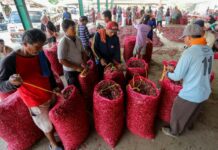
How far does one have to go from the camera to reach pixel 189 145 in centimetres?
173

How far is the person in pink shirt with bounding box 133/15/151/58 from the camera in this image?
10.3ft

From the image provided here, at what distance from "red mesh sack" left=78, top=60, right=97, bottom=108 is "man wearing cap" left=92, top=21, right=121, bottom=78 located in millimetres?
204

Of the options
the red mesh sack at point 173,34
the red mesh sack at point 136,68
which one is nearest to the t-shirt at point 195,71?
the red mesh sack at point 136,68

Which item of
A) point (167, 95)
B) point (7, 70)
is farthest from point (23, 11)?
point (167, 95)

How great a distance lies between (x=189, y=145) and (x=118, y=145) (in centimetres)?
87

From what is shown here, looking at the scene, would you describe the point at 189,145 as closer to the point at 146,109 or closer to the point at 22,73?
the point at 146,109

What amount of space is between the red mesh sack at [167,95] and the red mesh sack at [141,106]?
262 millimetres

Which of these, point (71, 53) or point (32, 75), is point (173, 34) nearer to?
point (71, 53)

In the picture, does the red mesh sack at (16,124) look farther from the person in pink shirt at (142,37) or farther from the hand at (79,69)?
the person in pink shirt at (142,37)

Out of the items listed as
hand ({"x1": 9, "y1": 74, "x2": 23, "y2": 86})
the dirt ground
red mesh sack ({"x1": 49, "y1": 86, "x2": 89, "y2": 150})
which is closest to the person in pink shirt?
the dirt ground

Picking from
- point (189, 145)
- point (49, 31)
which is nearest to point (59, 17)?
point (49, 31)

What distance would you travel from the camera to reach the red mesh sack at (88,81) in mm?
1927

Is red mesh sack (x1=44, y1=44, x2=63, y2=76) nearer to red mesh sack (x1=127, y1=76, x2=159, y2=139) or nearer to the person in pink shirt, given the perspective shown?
the person in pink shirt

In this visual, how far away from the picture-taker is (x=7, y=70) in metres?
1.08
